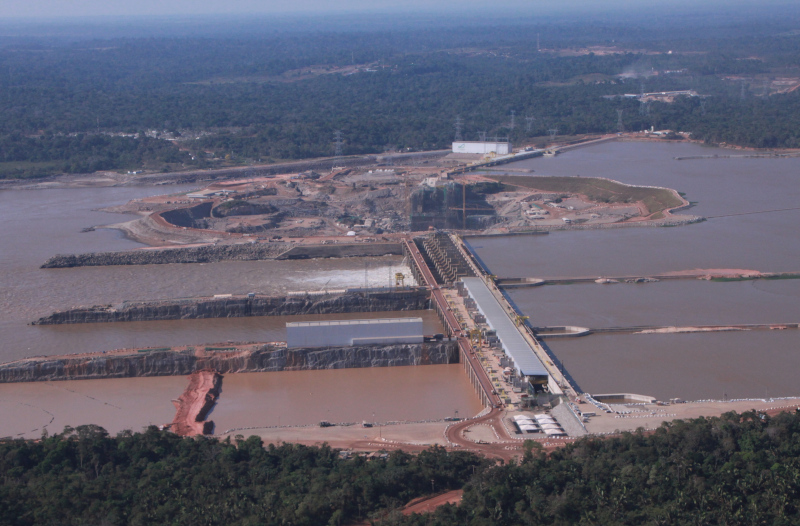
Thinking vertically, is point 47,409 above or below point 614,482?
below

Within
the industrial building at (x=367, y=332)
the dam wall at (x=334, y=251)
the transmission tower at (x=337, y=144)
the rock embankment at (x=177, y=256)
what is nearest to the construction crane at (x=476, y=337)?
the industrial building at (x=367, y=332)

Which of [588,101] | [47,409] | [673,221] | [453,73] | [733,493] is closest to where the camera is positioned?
[733,493]

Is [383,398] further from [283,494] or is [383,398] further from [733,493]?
[733,493]

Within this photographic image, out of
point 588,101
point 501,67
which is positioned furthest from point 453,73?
point 588,101

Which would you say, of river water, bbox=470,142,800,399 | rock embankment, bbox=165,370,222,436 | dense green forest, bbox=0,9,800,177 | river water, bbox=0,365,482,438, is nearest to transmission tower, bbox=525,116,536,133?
dense green forest, bbox=0,9,800,177

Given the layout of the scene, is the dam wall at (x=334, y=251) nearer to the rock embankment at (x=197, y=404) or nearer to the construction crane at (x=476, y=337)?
the construction crane at (x=476, y=337)

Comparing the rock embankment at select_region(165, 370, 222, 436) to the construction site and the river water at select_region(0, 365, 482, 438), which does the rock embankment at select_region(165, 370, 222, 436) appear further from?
the river water at select_region(0, 365, 482, 438)
